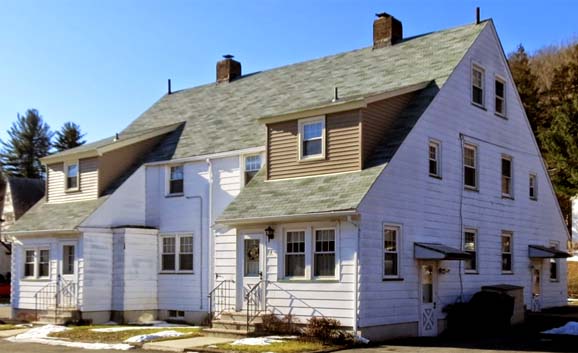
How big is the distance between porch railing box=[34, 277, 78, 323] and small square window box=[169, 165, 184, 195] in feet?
15.4

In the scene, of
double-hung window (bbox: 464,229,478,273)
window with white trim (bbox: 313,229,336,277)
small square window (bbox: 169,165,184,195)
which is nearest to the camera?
window with white trim (bbox: 313,229,336,277)

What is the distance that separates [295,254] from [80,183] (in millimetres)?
10830

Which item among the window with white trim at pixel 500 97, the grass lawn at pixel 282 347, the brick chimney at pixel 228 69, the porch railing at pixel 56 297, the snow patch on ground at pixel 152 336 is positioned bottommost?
the snow patch on ground at pixel 152 336

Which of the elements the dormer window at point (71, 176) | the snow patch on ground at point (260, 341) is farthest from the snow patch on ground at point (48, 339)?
the dormer window at point (71, 176)

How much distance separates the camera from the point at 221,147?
25.7 metres

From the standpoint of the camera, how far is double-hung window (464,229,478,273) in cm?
2398

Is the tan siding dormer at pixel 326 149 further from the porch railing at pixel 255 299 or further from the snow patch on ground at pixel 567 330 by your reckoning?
the snow patch on ground at pixel 567 330

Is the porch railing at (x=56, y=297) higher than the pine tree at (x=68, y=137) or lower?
lower

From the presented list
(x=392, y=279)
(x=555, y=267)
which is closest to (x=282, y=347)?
(x=392, y=279)

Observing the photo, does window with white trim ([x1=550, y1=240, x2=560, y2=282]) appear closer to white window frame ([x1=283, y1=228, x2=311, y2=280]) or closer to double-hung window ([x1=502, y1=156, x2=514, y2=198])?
double-hung window ([x1=502, y1=156, x2=514, y2=198])

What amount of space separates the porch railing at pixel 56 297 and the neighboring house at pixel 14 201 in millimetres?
24458

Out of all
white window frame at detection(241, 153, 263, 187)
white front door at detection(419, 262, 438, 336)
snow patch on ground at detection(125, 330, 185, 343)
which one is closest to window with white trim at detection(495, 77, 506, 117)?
white front door at detection(419, 262, 438, 336)

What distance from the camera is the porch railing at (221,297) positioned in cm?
2295

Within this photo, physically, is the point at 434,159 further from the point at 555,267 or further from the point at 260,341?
the point at 555,267
